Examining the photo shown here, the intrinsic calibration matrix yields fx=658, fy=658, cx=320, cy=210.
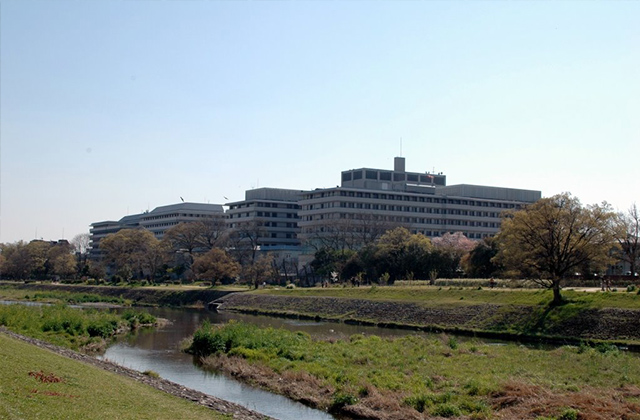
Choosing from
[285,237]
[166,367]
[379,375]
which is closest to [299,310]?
[166,367]

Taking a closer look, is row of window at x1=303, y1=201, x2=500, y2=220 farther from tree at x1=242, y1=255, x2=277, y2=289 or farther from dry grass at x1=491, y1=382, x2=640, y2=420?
dry grass at x1=491, y1=382, x2=640, y2=420

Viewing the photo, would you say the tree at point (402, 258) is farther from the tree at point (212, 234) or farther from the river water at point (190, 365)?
the tree at point (212, 234)

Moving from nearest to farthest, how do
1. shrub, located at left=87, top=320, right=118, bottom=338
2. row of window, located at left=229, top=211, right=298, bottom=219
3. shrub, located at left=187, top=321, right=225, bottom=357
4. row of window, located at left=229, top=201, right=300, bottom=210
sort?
shrub, located at left=187, top=321, right=225, bottom=357 → shrub, located at left=87, top=320, right=118, bottom=338 → row of window, located at left=229, top=211, right=298, bottom=219 → row of window, located at left=229, top=201, right=300, bottom=210

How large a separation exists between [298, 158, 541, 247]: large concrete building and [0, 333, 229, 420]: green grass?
11339cm

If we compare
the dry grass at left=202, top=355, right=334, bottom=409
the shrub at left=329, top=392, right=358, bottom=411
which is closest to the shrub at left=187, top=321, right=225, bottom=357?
the dry grass at left=202, top=355, right=334, bottom=409

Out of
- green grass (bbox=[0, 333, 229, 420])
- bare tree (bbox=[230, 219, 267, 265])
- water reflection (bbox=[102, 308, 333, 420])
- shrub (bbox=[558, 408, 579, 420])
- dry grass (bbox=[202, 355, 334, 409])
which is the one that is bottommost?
water reflection (bbox=[102, 308, 333, 420])

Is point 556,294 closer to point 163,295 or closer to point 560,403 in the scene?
point 560,403

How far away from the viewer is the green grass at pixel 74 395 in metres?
16.2

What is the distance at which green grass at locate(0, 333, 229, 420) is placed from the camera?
16234 millimetres

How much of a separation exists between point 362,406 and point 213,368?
12687mm

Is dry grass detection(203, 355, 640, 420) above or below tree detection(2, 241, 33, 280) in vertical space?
below

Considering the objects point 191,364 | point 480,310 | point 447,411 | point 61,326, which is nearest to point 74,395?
point 447,411

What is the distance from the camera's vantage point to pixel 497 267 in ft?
262

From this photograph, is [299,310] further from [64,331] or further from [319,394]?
[319,394]
